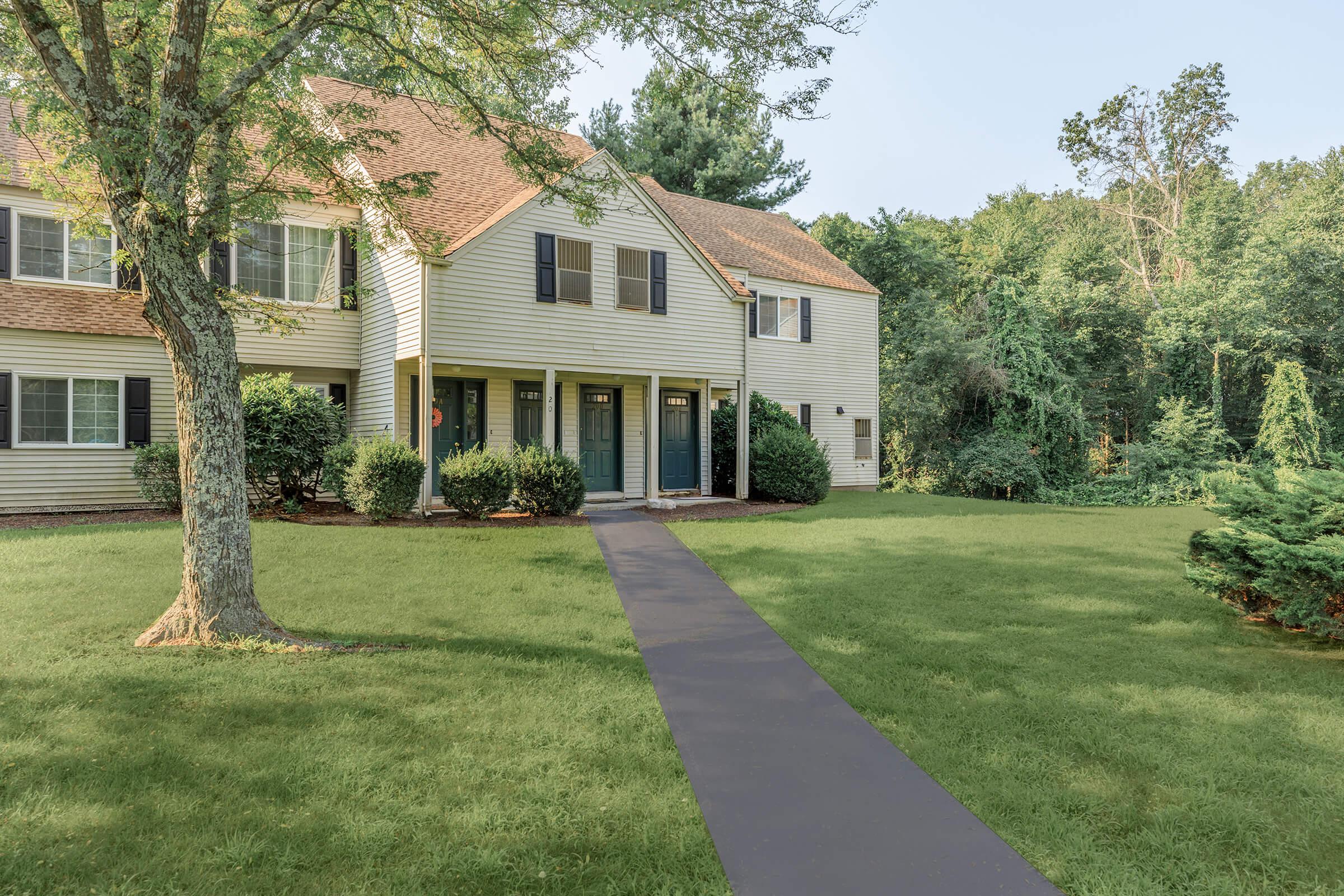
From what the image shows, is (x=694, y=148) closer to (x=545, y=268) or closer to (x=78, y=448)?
(x=545, y=268)

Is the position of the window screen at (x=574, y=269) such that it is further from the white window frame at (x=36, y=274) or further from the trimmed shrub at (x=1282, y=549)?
the trimmed shrub at (x=1282, y=549)

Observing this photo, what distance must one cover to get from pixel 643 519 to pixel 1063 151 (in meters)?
27.9

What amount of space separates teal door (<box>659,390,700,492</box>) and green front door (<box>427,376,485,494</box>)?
4.20 metres

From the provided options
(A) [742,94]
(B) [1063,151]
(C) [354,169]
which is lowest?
(A) [742,94]

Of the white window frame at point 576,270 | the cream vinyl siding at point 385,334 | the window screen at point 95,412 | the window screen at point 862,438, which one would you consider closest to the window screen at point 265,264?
the cream vinyl siding at point 385,334

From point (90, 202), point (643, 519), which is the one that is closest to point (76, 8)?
point (90, 202)

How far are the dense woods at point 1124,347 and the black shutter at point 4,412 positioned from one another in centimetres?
2152

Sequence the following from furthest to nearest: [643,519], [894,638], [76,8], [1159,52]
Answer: [1159,52] < [643,519] < [894,638] < [76,8]

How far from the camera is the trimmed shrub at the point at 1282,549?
5453 mm

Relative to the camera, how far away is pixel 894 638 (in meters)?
5.95

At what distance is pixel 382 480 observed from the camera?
432 inches

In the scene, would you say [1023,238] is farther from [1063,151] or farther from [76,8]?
[76,8]

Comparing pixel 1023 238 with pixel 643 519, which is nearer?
pixel 643 519

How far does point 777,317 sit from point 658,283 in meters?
5.71
